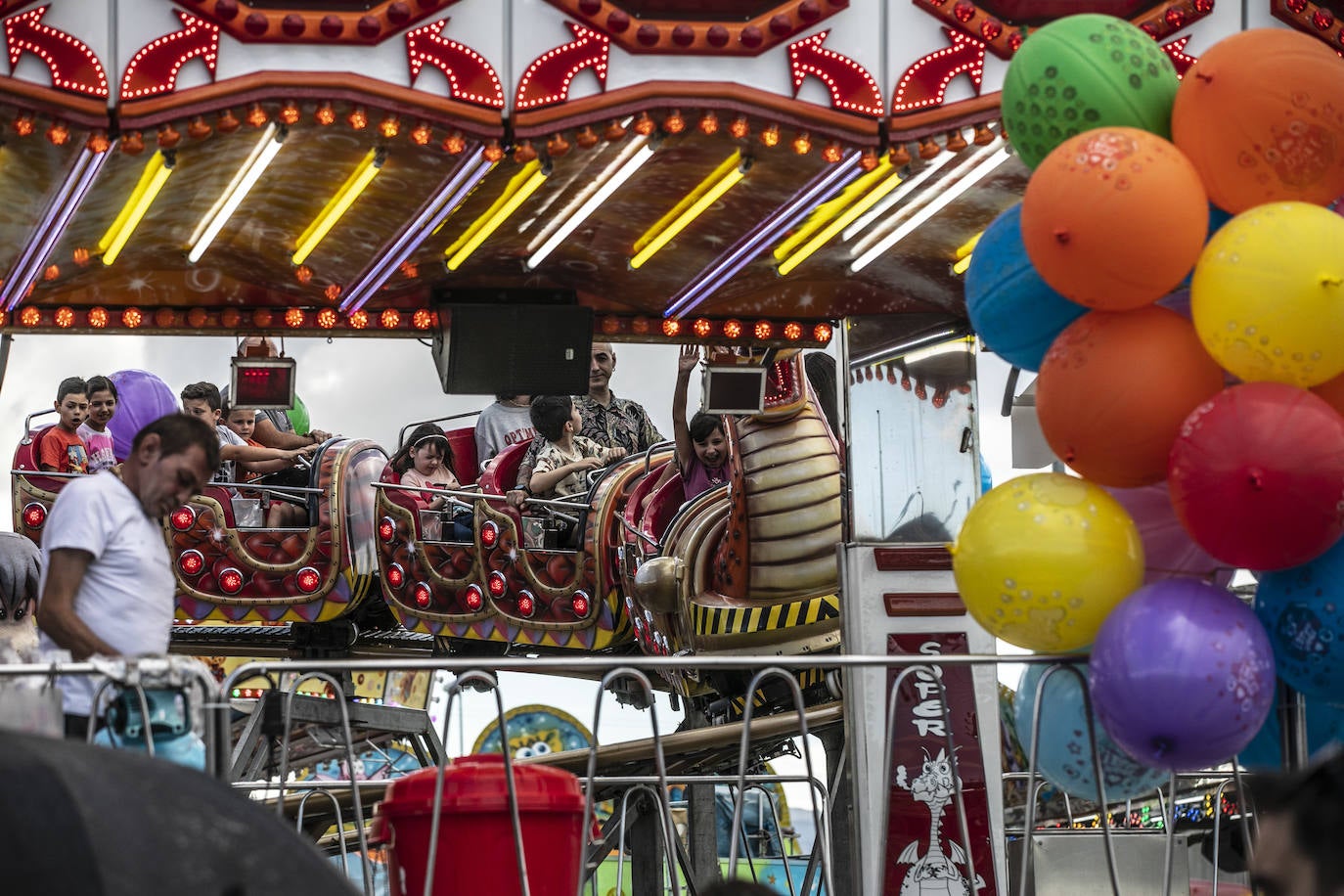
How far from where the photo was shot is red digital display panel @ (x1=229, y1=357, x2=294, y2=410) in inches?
334

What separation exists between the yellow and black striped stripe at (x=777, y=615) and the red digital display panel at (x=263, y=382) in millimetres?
2170

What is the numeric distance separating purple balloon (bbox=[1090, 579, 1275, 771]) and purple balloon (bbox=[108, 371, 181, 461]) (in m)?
6.73

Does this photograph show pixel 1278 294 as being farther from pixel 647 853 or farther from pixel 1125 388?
pixel 647 853

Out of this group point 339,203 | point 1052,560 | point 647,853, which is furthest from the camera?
point 647,853

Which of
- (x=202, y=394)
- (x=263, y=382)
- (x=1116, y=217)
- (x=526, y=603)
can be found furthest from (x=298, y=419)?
(x=1116, y=217)

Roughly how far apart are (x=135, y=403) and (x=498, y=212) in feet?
11.8

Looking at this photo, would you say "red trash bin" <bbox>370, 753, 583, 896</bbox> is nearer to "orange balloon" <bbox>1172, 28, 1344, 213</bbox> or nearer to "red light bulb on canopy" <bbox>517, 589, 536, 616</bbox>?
"orange balloon" <bbox>1172, 28, 1344, 213</bbox>

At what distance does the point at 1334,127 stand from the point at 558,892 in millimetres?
2543

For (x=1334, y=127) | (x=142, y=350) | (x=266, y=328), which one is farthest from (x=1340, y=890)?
(x=142, y=350)

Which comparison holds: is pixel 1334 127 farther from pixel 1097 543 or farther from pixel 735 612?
pixel 735 612

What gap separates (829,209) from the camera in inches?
289

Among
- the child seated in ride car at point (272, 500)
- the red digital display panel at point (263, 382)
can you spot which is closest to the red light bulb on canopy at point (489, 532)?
the child seated in ride car at point (272, 500)

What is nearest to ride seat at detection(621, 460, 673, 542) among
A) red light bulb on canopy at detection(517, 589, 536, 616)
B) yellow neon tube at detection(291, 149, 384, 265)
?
red light bulb on canopy at detection(517, 589, 536, 616)

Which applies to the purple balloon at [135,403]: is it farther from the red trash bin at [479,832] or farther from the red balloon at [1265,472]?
the red balloon at [1265,472]
